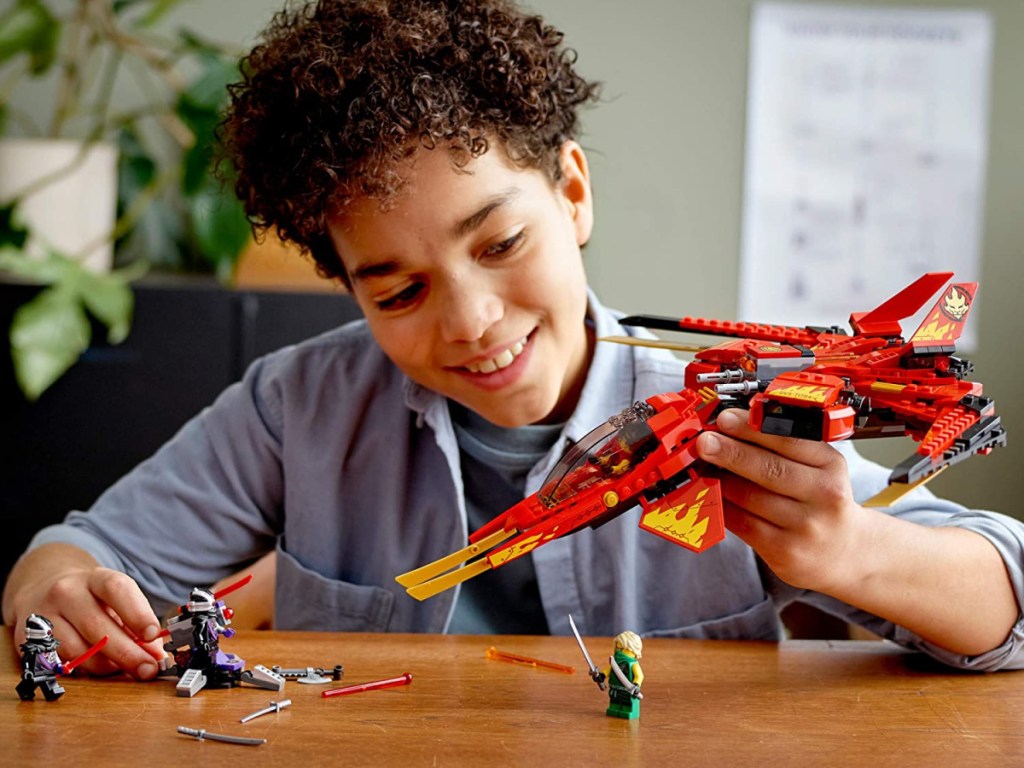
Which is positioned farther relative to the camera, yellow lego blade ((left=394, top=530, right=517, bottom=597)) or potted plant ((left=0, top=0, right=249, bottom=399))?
potted plant ((left=0, top=0, right=249, bottom=399))

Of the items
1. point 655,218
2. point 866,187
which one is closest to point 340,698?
point 655,218

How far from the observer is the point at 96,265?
6.82 feet

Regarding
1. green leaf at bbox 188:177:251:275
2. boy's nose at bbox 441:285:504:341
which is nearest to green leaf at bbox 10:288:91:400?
green leaf at bbox 188:177:251:275

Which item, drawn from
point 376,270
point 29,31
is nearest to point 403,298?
point 376,270

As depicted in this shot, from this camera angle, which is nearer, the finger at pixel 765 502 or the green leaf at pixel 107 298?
the finger at pixel 765 502

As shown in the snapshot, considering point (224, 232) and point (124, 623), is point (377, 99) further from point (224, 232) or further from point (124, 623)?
point (224, 232)

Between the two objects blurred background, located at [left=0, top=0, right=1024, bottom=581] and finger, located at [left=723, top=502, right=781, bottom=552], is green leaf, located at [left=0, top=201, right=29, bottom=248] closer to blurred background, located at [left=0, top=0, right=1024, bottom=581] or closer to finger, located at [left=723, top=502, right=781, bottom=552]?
blurred background, located at [left=0, top=0, right=1024, bottom=581]

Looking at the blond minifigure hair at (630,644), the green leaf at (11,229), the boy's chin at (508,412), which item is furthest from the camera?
the green leaf at (11,229)

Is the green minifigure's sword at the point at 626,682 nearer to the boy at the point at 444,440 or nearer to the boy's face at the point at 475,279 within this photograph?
the boy at the point at 444,440

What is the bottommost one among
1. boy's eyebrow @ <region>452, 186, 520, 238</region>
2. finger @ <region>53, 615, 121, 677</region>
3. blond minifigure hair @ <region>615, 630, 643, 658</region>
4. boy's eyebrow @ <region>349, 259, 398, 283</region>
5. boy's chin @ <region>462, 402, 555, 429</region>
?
finger @ <region>53, 615, 121, 677</region>

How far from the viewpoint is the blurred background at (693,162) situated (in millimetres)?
2312

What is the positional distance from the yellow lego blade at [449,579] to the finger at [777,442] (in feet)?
0.58

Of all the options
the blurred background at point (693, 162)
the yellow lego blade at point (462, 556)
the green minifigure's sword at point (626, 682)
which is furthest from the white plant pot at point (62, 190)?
the green minifigure's sword at point (626, 682)

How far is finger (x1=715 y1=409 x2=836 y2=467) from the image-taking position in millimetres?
712
